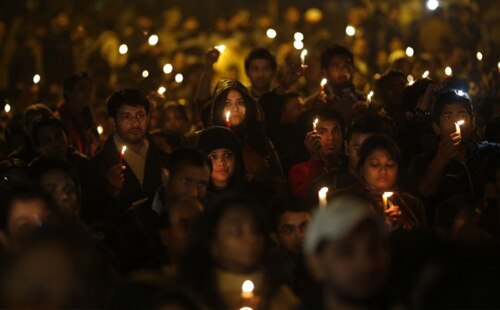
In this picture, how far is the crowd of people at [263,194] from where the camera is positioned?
15.5 feet

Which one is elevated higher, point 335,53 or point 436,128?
point 335,53

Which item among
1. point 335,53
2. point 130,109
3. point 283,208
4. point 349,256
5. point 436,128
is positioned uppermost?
point 335,53

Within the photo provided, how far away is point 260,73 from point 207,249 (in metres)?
5.02

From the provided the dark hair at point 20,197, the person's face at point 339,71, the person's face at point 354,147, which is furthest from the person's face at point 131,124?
the dark hair at point 20,197

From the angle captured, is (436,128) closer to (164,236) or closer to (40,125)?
(164,236)

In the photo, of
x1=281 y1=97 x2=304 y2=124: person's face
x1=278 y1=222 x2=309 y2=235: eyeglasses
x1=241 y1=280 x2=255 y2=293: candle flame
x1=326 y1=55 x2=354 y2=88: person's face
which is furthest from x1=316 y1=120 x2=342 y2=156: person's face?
x1=241 y1=280 x2=255 y2=293: candle flame

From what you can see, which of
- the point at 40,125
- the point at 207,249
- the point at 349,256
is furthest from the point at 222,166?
the point at 349,256

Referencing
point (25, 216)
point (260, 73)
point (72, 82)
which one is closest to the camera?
point (25, 216)

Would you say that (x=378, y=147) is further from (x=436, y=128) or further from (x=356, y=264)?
(x=356, y=264)

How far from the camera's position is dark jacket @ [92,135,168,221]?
825 centimetres

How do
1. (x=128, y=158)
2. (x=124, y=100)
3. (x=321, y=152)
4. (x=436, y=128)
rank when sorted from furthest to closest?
(x=124, y=100), (x=128, y=158), (x=321, y=152), (x=436, y=128)

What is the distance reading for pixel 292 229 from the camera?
654cm

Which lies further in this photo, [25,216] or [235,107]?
[235,107]

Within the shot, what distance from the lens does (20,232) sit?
6.05 m
